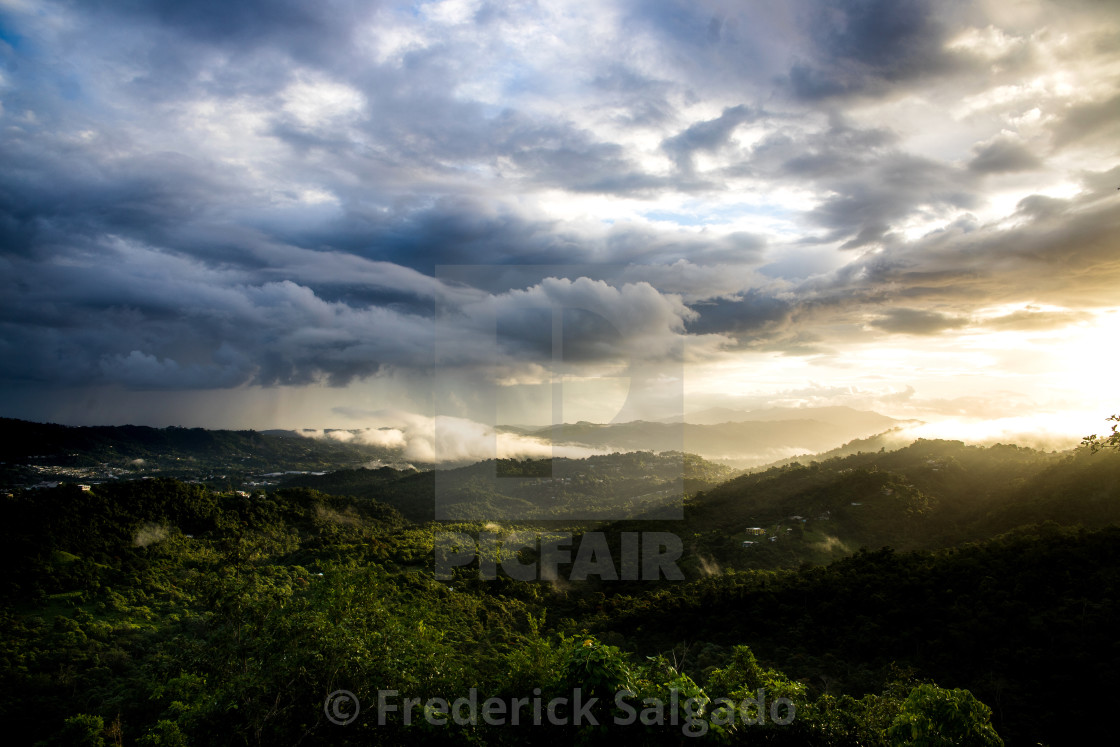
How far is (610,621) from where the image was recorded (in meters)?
49.5

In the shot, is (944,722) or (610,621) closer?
(944,722)

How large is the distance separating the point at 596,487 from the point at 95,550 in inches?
4923

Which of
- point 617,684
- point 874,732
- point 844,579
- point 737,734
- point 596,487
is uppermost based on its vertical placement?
point 617,684

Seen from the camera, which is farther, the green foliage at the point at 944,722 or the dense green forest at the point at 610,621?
the dense green forest at the point at 610,621

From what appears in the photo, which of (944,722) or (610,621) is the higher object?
(944,722)

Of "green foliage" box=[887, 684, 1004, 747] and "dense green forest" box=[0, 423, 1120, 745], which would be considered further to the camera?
"dense green forest" box=[0, 423, 1120, 745]

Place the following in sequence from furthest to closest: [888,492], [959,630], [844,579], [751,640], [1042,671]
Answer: [888,492] < [844,579] < [751,640] < [959,630] < [1042,671]

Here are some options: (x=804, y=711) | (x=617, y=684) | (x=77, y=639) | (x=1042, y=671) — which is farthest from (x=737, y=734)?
(x=77, y=639)

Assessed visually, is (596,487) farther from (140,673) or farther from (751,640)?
(140,673)

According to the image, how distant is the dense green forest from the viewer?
41.7 feet

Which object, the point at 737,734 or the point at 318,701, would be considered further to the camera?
the point at 318,701

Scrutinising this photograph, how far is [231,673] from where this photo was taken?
47.3ft

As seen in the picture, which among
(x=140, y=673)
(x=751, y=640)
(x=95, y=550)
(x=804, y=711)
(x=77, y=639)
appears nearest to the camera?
(x=804, y=711)

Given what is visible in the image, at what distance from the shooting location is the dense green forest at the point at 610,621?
41.7ft
